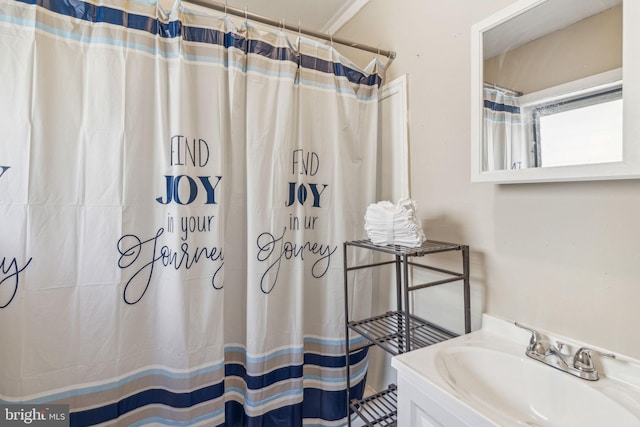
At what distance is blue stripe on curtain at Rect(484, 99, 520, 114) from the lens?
3.25 feet

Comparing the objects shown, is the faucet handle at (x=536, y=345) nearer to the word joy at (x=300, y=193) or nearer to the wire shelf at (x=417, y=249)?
the wire shelf at (x=417, y=249)

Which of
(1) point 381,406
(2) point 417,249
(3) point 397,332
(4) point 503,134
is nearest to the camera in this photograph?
(4) point 503,134

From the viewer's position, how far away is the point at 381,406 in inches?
58.3

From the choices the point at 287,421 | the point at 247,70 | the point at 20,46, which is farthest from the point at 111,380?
the point at 247,70

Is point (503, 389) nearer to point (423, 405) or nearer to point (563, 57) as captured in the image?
point (423, 405)

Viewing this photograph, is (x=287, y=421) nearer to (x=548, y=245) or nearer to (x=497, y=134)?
(x=548, y=245)

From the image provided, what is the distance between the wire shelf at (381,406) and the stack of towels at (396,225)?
2.54ft

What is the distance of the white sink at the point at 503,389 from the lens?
0.70m

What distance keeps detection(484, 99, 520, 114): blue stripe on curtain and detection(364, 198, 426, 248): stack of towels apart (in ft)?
1.40

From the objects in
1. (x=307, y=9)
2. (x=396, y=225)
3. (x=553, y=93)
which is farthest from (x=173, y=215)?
(x=307, y=9)

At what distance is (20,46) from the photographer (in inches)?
39.3

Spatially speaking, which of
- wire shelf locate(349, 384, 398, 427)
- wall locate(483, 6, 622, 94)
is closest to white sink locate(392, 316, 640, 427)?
wire shelf locate(349, 384, 398, 427)

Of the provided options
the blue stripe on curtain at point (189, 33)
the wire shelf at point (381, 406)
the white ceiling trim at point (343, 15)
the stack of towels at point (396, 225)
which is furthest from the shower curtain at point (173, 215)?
the white ceiling trim at point (343, 15)

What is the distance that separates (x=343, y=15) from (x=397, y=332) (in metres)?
1.94
